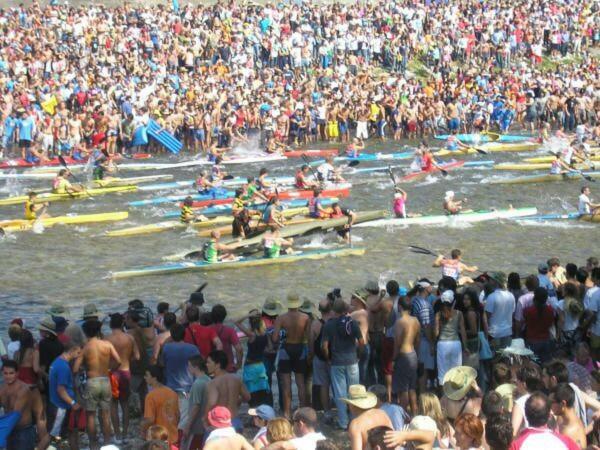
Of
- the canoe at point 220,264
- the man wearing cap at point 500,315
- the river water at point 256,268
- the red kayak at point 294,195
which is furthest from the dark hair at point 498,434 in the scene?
the red kayak at point 294,195

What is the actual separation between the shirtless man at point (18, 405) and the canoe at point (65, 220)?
46.2 ft

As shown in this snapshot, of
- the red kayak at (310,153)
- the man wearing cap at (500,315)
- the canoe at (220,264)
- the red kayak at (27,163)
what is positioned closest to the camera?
the man wearing cap at (500,315)

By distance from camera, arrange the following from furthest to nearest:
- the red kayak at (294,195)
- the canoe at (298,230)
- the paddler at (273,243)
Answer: the red kayak at (294,195) < the canoe at (298,230) < the paddler at (273,243)

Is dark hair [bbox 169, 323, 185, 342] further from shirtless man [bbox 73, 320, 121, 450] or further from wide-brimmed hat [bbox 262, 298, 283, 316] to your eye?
wide-brimmed hat [bbox 262, 298, 283, 316]

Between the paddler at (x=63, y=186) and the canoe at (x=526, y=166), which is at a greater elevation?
the paddler at (x=63, y=186)

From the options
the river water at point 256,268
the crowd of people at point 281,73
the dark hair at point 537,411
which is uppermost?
the crowd of people at point 281,73

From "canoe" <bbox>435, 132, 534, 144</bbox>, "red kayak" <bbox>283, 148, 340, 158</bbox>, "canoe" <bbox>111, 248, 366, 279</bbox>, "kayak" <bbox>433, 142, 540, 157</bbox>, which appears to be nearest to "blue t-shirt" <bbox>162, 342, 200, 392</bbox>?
"canoe" <bbox>111, 248, 366, 279</bbox>

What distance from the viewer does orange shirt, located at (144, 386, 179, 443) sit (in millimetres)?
10172

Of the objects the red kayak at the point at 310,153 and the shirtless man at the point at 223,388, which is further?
the red kayak at the point at 310,153

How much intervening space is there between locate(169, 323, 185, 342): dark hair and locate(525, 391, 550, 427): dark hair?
4130mm

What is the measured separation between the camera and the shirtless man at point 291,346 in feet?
38.8

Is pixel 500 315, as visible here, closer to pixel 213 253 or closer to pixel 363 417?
pixel 363 417

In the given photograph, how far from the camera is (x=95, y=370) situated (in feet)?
36.1

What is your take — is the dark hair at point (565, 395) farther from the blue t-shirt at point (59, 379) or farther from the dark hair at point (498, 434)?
the blue t-shirt at point (59, 379)
